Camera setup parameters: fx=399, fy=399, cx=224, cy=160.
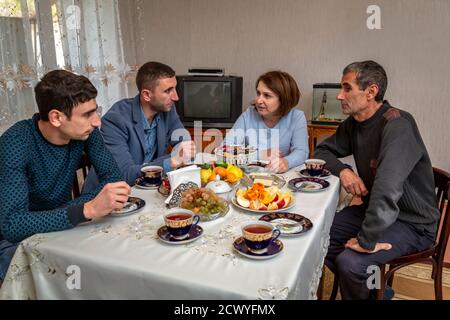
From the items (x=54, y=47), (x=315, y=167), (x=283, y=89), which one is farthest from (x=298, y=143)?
(x=54, y=47)

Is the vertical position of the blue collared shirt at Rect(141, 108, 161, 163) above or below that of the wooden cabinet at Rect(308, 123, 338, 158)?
above

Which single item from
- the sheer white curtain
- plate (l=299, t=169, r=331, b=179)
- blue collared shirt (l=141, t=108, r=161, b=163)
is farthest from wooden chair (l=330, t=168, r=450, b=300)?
the sheer white curtain

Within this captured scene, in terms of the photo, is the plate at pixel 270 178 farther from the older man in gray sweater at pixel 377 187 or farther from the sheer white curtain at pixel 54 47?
the sheer white curtain at pixel 54 47

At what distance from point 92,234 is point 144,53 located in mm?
3423

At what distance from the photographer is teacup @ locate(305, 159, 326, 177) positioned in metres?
1.75

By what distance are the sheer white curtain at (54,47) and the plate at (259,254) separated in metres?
1.97

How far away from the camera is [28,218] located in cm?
116

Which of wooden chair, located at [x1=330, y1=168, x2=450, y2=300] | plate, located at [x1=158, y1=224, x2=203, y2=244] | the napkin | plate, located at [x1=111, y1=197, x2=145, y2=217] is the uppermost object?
the napkin

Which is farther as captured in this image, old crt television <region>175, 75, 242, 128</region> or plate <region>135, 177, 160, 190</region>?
old crt television <region>175, 75, 242, 128</region>

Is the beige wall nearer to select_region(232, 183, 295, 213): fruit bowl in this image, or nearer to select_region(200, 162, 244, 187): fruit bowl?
select_region(200, 162, 244, 187): fruit bowl

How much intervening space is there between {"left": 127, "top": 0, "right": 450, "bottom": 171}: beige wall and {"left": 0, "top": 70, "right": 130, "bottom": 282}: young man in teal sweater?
2533mm

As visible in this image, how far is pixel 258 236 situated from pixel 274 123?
1.32 meters
